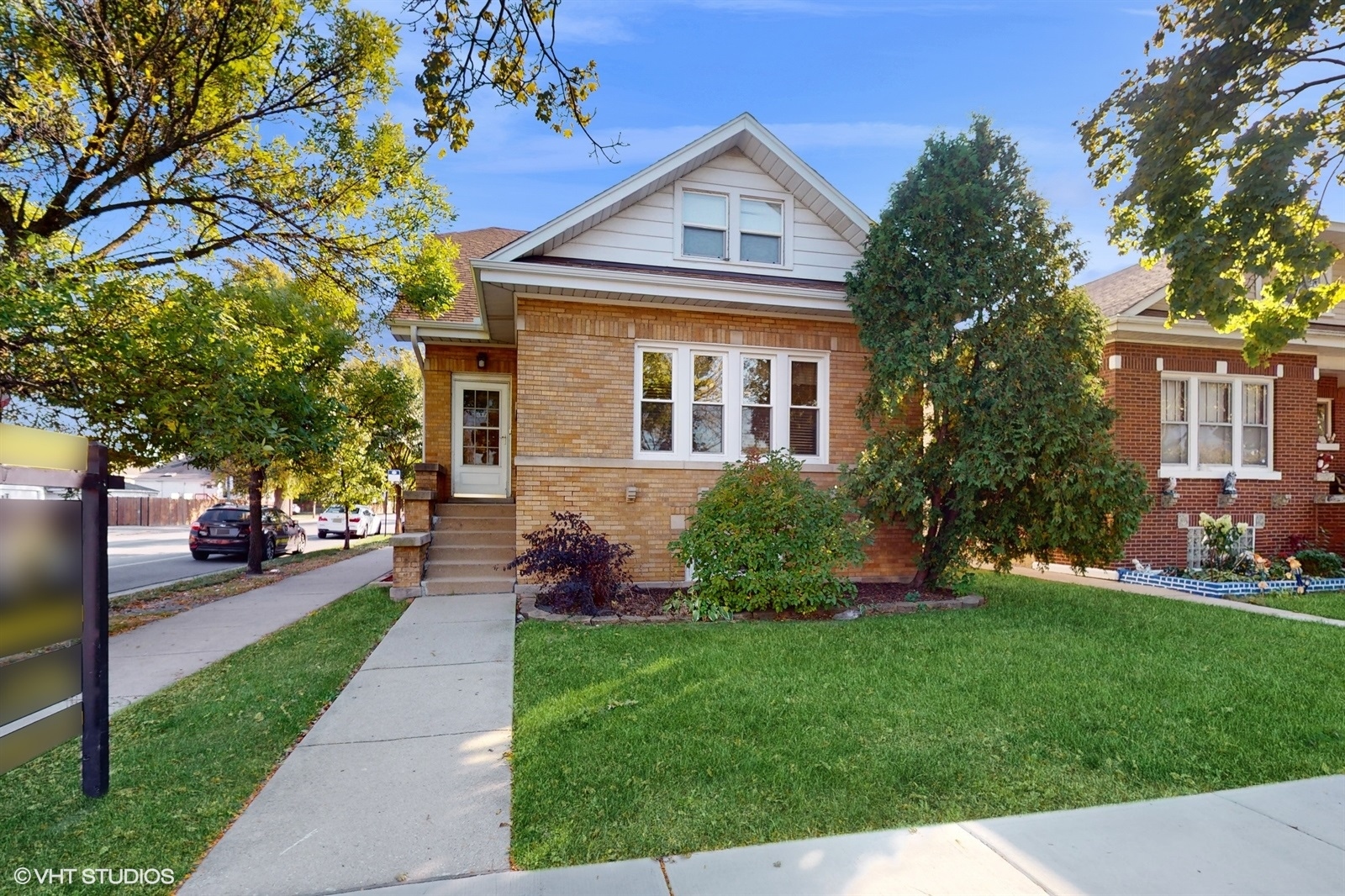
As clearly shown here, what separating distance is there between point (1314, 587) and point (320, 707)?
14.0 meters

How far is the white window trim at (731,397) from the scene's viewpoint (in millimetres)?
9320

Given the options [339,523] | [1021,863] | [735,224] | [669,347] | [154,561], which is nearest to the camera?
[1021,863]

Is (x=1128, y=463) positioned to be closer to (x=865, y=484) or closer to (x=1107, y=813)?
(x=865, y=484)

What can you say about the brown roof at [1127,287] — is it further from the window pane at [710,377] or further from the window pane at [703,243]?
the window pane at [710,377]

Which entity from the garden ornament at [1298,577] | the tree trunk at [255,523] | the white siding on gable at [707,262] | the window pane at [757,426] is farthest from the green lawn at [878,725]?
the tree trunk at [255,523]

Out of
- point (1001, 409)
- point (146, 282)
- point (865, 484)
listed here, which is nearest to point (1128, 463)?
point (1001, 409)

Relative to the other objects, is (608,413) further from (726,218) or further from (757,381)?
(726,218)

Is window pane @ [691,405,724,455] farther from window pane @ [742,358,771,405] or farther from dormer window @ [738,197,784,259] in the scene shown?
dormer window @ [738,197,784,259]

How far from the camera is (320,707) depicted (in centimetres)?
487

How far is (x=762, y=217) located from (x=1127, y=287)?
8.41m

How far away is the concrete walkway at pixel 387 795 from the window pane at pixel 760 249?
6.96m

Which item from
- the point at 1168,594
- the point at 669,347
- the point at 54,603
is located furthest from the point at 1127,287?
the point at 54,603

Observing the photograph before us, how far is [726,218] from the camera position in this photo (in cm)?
980

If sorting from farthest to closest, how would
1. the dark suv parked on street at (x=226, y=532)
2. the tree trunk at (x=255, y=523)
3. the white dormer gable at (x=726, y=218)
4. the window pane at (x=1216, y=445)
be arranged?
1. the dark suv parked on street at (x=226, y=532)
2. the tree trunk at (x=255, y=523)
3. the window pane at (x=1216, y=445)
4. the white dormer gable at (x=726, y=218)
